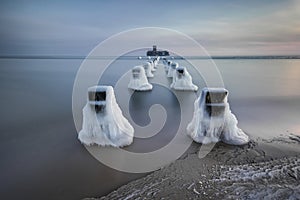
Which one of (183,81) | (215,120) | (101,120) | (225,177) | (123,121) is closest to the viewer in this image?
(225,177)

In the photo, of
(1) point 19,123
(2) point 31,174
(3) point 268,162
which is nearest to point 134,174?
(2) point 31,174

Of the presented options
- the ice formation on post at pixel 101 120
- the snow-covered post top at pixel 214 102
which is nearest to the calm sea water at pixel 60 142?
the ice formation on post at pixel 101 120

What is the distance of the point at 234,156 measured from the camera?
363cm

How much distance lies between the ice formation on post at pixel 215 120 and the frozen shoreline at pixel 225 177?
25 centimetres

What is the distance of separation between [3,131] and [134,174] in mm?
3388

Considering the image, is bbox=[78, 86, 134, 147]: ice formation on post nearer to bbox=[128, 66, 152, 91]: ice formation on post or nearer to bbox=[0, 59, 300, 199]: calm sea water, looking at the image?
bbox=[0, 59, 300, 199]: calm sea water

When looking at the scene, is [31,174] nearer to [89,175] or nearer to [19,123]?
[89,175]

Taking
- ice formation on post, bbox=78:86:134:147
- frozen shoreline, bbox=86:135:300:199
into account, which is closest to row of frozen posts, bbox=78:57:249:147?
ice formation on post, bbox=78:86:134:147

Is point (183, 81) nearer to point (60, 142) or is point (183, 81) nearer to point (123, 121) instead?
point (123, 121)

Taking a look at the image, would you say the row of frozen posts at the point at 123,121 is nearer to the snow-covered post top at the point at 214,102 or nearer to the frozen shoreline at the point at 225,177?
the snow-covered post top at the point at 214,102

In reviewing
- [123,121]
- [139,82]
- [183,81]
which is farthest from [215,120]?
[139,82]

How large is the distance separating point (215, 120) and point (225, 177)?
1.30 meters

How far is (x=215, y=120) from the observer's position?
4.11 meters

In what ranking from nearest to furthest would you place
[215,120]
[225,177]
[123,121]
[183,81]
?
[225,177] → [215,120] → [123,121] → [183,81]
